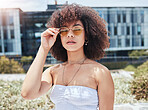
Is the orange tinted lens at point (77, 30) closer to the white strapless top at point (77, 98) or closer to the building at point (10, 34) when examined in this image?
the white strapless top at point (77, 98)

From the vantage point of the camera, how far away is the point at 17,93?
14.5ft

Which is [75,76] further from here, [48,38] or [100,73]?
[48,38]

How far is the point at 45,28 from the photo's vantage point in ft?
63.4

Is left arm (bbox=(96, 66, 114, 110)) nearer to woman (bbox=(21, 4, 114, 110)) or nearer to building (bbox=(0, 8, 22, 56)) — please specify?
woman (bbox=(21, 4, 114, 110))

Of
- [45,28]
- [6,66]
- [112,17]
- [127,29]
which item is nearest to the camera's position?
[6,66]

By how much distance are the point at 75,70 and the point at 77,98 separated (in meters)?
0.29

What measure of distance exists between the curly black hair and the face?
1.8 inches

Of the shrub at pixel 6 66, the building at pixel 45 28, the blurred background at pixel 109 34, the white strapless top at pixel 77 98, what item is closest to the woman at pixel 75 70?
the white strapless top at pixel 77 98

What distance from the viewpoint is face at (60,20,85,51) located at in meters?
1.41

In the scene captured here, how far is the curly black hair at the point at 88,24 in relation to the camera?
144 centimetres

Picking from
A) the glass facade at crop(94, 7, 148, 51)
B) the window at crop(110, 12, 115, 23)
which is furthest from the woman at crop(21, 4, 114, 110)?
the window at crop(110, 12, 115, 23)

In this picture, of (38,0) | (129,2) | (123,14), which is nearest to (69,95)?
(38,0)

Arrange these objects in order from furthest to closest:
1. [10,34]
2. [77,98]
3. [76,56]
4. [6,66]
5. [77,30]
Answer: [10,34] → [6,66] → [76,56] → [77,30] → [77,98]

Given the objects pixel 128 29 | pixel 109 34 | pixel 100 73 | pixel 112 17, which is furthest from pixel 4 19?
pixel 100 73
